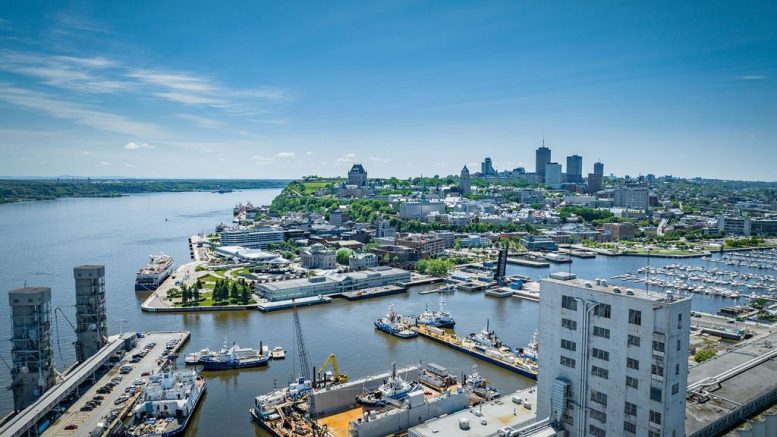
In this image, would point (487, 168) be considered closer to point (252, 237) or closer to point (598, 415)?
point (252, 237)

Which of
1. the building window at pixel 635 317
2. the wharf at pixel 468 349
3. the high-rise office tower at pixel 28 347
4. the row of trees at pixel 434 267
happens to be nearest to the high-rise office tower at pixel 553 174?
the row of trees at pixel 434 267

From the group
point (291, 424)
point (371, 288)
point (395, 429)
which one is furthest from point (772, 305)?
point (291, 424)

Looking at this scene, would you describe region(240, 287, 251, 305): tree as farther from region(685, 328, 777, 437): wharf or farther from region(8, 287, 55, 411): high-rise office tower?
region(685, 328, 777, 437): wharf

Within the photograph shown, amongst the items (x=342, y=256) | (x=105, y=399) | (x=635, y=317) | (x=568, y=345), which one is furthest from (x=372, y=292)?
(x=635, y=317)

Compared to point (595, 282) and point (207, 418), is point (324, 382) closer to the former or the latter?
point (207, 418)

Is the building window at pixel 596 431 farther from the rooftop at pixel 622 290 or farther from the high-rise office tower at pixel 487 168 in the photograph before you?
the high-rise office tower at pixel 487 168
